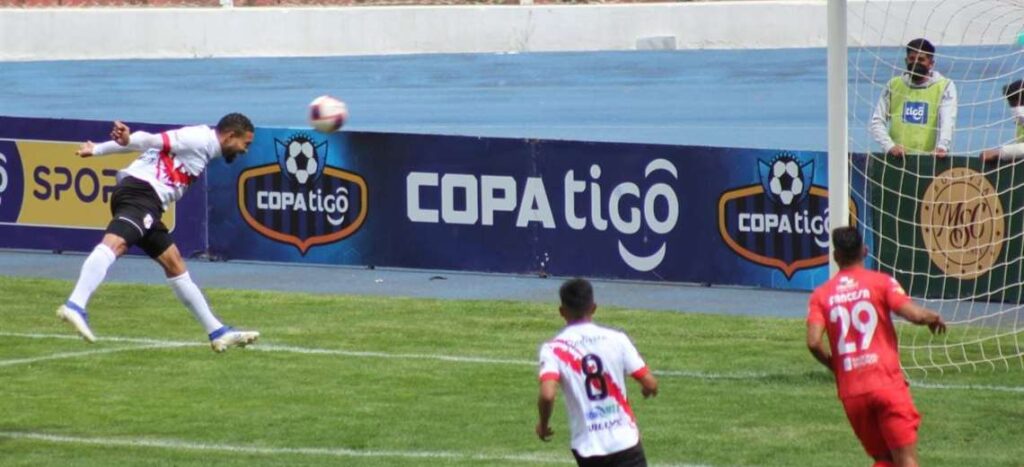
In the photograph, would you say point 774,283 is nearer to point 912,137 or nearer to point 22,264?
point 912,137

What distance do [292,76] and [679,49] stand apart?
782 centimetres

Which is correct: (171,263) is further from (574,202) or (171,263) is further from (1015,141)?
(1015,141)

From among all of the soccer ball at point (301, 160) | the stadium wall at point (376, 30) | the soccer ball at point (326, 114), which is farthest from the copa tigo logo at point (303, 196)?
the stadium wall at point (376, 30)

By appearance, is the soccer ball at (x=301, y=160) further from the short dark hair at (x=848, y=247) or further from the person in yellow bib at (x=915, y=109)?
the short dark hair at (x=848, y=247)

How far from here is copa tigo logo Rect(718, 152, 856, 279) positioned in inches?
661

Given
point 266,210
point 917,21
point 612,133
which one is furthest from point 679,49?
point 266,210

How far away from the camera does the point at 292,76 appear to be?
121 ft

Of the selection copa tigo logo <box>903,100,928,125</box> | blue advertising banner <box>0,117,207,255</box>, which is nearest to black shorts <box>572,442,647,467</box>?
copa tigo logo <box>903,100,928,125</box>

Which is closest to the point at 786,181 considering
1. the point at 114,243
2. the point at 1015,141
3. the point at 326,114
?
the point at 1015,141

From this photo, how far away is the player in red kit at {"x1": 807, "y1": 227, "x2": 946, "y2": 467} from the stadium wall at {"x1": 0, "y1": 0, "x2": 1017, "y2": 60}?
29049 millimetres

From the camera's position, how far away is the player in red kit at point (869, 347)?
905 cm

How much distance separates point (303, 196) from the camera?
19.1 meters

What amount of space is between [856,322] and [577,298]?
150 centimetres

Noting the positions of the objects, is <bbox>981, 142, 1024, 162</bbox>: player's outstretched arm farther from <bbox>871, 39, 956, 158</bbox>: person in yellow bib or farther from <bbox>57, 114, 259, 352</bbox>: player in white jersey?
<bbox>57, 114, 259, 352</bbox>: player in white jersey
